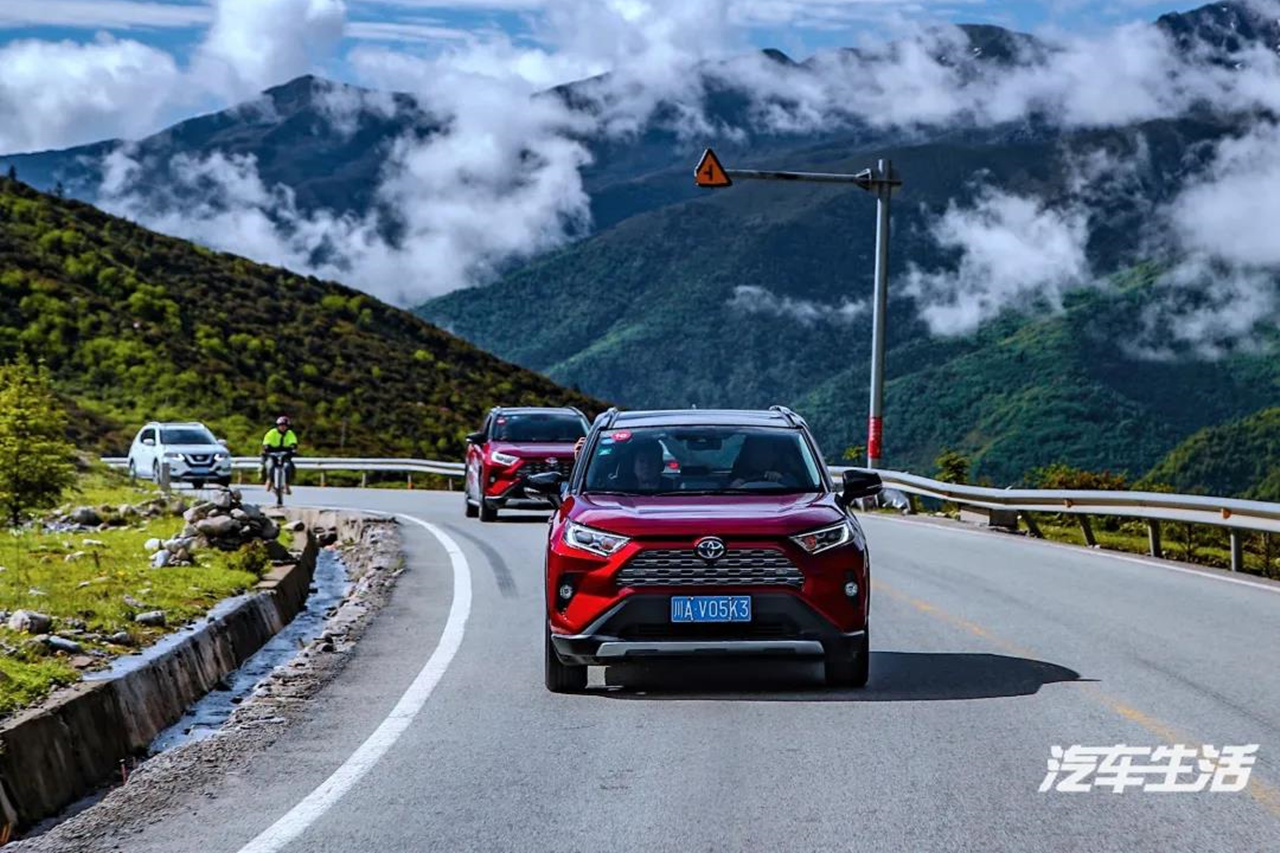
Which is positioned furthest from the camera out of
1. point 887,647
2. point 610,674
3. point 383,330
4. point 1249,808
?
point 383,330

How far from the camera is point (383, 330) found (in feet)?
301

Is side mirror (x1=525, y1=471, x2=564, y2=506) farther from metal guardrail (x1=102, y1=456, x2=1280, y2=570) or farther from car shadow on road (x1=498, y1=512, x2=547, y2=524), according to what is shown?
car shadow on road (x1=498, y1=512, x2=547, y2=524)

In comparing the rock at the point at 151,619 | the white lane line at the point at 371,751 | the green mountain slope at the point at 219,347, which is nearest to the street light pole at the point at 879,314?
the white lane line at the point at 371,751

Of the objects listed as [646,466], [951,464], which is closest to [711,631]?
[646,466]

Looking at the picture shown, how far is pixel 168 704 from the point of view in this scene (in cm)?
1008

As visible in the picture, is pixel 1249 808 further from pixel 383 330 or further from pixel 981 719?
pixel 383 330

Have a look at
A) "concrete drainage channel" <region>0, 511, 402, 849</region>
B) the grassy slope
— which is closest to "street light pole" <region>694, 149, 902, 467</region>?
the grassy slope

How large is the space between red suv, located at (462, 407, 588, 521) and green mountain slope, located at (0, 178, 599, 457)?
97.8 ft

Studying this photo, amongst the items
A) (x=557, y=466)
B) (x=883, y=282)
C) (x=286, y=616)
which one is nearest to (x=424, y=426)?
(x=883, y=282)

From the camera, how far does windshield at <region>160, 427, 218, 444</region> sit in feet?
133

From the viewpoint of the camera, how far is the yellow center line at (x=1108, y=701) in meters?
7.13

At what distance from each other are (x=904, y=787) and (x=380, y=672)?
4.68 meters

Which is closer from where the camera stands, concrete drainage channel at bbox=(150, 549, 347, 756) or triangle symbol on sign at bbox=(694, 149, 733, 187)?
concrete drainage channel at bbox=(150, 549, 347, 756)

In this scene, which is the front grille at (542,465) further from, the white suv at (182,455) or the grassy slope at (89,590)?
the white suv at (182,455)
